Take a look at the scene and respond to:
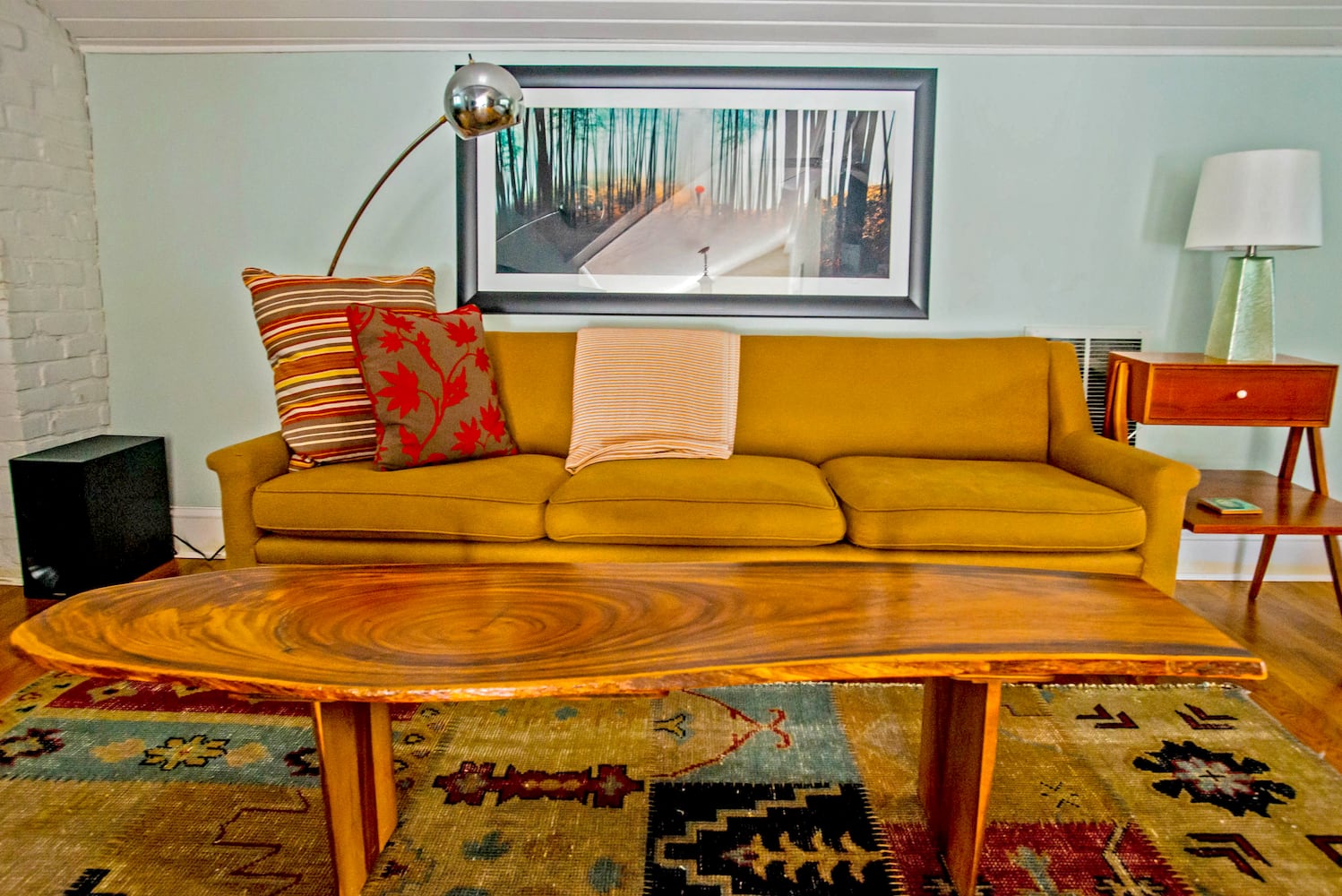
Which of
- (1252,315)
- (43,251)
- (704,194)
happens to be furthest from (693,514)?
(43,251)

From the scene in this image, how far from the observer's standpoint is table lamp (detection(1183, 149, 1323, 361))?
2.56 meters

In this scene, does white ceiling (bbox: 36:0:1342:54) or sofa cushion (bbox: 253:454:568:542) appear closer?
sofa cushion (bbox: 253:454:568:542)

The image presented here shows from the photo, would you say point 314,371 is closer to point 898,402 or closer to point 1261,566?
point 898,402

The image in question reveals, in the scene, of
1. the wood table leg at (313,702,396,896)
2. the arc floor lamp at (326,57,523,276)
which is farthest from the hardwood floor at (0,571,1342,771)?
the arc floor lamp at (326,57,523,276)

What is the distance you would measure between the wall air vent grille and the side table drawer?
45 cm

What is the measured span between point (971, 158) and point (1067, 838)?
7.38 ft

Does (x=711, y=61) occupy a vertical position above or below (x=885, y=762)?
above

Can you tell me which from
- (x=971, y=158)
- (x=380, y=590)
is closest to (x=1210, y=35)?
(x=971, y=158)

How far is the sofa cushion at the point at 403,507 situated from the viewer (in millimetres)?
2244

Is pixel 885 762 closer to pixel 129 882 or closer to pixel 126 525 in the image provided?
pixel 129 882

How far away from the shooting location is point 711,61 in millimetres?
2994

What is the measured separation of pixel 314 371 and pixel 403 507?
22.5 inches

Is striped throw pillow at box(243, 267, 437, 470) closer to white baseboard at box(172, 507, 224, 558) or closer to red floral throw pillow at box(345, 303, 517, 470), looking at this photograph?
red floral throw pillow at box(345, 303, 517, 470)

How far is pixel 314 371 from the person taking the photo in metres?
2.52
